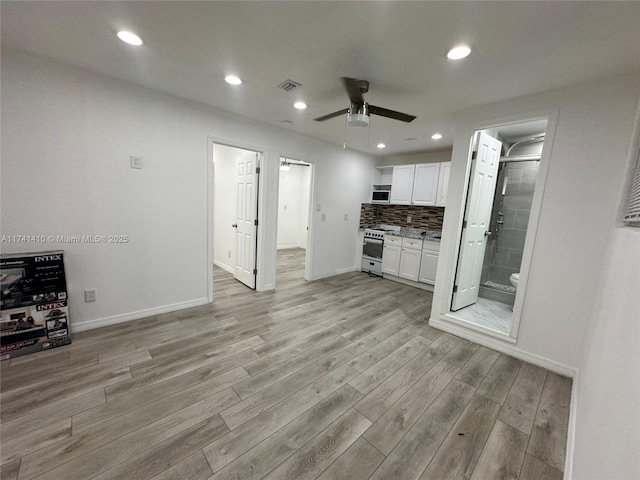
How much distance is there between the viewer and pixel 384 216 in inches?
223

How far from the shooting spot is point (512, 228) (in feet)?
13.1

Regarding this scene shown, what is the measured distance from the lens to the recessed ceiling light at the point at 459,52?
5.54 ft

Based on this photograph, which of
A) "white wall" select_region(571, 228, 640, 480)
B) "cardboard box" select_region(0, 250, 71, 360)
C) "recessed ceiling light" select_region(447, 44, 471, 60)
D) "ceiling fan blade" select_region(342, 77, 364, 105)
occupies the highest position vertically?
"recessed ceiling light" select_region(447, 44, 471, 60)

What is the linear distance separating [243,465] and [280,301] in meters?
2.26

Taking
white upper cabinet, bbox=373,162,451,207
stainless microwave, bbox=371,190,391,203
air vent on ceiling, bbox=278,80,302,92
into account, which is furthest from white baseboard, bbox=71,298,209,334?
white upper cabinet, bbox=373,162,451,207

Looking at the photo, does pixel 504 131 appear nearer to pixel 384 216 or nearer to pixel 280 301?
pixel 384 216

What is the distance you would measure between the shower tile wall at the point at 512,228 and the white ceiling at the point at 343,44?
203 centimetres

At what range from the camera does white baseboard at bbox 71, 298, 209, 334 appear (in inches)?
99.7

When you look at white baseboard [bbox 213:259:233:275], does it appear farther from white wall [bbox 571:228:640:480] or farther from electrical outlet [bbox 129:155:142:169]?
white wall [bbox 571:228:640:480]

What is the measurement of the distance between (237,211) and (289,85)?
2439mm

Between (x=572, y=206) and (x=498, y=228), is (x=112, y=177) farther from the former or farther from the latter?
(x=498, y=228)

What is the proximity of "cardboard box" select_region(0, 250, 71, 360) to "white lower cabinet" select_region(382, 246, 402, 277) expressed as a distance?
445cm

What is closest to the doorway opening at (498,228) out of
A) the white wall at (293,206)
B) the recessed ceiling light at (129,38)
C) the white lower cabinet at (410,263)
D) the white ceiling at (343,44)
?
the white ceiling at (343,44)

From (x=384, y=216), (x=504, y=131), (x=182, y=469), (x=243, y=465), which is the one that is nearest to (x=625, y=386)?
(x=243, y=465)
